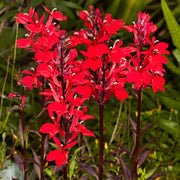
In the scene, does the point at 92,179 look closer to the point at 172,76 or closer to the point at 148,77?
the point at 148,77

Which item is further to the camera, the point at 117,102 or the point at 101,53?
the point at 117,102

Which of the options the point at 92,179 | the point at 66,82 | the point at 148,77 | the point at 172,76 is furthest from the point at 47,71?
the point at 172,76

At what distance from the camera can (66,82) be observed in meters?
0.56

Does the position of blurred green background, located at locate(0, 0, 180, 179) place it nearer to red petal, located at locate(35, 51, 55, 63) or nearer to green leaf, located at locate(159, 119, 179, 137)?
green leaf, located at locate(159, 119, 179, 137)

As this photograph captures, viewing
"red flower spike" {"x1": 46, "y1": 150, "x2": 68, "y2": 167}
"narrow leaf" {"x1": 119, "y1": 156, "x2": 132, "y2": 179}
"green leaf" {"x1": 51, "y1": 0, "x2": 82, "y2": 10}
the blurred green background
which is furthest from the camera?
"green leaf" {"x1": 51, "y1": 0, "x2": 82, "y2": 10}

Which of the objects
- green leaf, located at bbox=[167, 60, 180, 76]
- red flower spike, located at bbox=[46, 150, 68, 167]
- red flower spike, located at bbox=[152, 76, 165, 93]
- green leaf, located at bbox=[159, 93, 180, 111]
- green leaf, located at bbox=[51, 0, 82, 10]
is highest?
green leaf, located at bbox=[51, 0, 82, 10]

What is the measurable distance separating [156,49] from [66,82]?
0.19 meters

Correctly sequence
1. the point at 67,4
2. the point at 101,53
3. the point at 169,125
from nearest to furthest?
the point at 101,53 < the point at 169,125 < the point at 67,4

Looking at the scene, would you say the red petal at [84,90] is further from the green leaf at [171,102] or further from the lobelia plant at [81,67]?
the green leaf at [171,102]

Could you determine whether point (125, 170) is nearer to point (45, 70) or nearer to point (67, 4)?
point (45, 70)

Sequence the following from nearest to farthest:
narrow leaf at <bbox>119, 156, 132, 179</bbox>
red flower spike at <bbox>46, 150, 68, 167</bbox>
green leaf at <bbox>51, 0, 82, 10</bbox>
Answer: red flower spike at <bbox>46, 150, 68, 167</bbox> → narrow leaf at <bbox>119, 156, 132, 179</bbox> → green leaf at <bbox>51, 0, 82, 10</bbox>

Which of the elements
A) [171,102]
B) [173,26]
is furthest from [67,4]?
[171,102]

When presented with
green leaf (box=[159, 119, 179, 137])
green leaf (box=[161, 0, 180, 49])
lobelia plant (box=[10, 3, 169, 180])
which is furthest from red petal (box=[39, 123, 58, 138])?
green leaf (box=[161, 0, 180, 49])

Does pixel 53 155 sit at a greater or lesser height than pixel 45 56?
lesser
